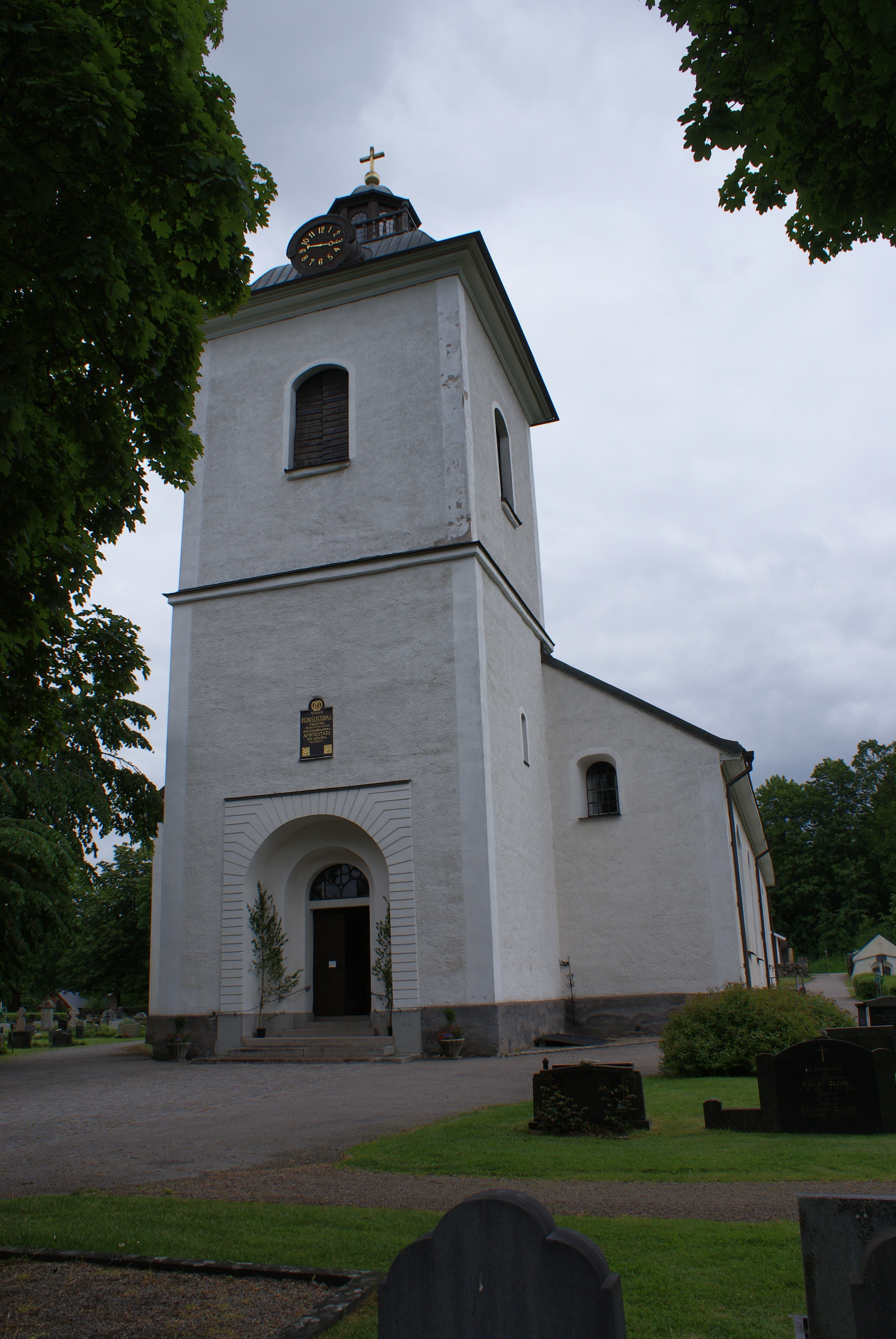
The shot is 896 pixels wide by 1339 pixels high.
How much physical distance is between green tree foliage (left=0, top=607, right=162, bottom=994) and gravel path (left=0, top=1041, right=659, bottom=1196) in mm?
2126

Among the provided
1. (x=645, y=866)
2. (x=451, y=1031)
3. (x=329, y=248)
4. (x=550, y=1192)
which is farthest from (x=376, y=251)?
(x=550, y=1192)

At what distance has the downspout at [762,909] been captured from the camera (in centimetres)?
2962

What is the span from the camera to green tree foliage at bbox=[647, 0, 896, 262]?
3.92 m

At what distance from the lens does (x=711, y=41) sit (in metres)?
4.28

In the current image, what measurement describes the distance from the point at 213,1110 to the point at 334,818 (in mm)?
7418

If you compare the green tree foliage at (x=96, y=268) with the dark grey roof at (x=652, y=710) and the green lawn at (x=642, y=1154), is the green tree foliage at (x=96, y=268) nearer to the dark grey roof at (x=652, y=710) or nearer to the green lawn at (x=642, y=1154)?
the green lawn at (x=642, y=1154)

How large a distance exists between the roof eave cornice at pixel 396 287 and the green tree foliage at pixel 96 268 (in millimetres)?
14204

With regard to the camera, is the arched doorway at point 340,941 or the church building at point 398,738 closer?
the church building at point 398,738

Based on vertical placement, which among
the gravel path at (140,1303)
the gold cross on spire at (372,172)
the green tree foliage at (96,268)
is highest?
the gold cross on spire at (372,172)

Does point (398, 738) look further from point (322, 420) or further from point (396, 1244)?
point (396, 1244)

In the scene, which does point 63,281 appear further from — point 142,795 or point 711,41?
point 142,795

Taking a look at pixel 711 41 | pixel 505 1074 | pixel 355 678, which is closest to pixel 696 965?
pixel 505 1074

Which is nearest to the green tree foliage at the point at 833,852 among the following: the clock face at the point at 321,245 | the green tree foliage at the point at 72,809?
the clock face at the point at 321,245

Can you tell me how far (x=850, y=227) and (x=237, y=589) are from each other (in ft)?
49.3
